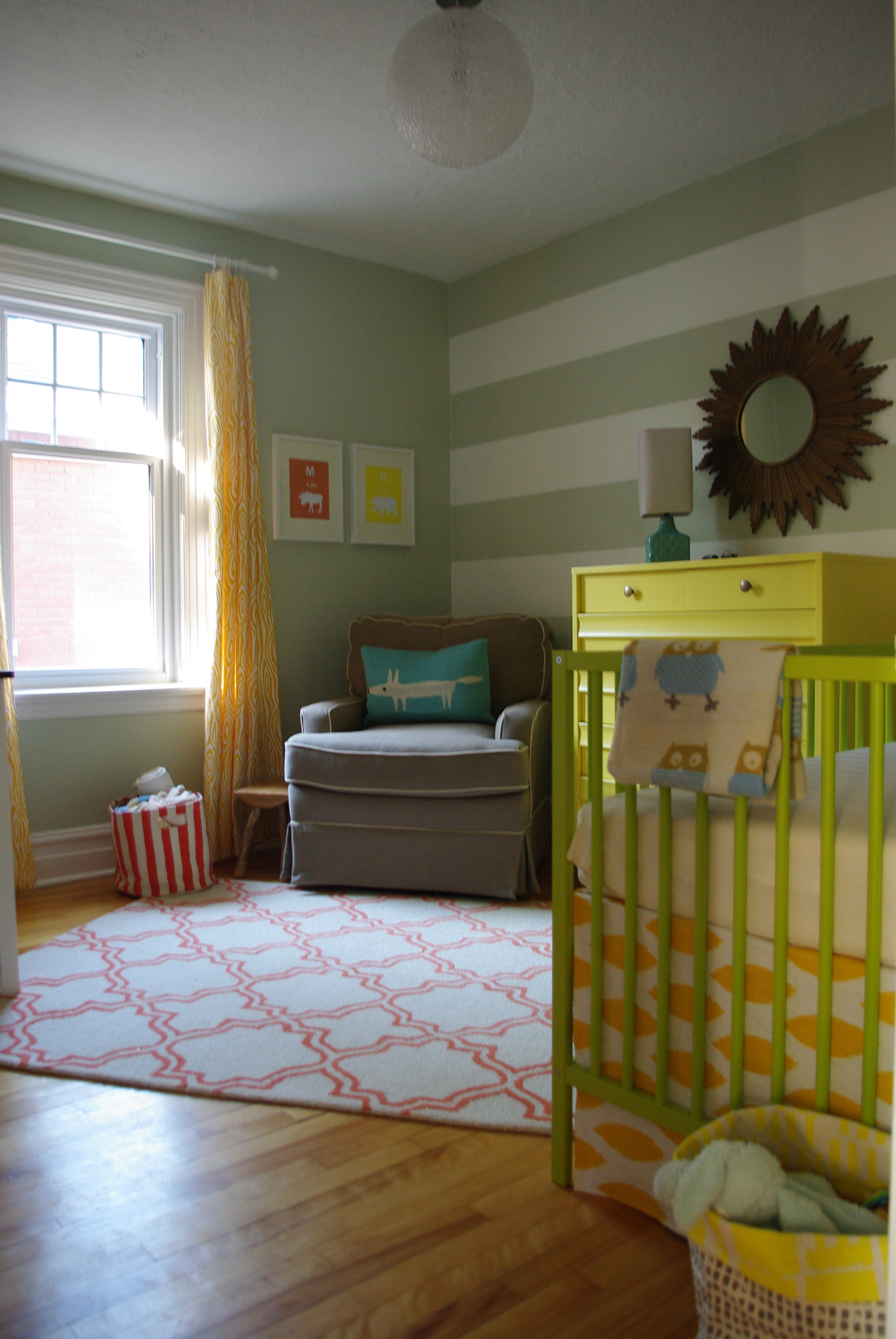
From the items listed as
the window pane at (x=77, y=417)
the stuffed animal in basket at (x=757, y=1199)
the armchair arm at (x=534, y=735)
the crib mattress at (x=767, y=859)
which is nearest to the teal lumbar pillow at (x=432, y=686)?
the armchair arm at (x=534, y=735)

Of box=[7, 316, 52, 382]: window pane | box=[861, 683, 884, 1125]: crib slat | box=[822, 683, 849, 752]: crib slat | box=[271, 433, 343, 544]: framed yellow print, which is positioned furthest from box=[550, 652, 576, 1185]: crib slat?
box=[7, 316, 52, 382]: window pane

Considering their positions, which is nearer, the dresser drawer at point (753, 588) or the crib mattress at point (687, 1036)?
the crib mattress at point (687, 1036)

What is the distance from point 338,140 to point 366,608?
1876mm

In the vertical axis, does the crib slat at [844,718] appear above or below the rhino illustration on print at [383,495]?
below

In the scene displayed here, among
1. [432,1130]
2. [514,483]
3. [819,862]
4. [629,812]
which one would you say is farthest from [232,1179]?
[514,483]

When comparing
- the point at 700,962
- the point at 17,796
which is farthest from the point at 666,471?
the point at 17,796

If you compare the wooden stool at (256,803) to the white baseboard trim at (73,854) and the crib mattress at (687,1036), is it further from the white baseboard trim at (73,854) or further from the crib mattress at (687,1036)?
the crib mattress at (687,1036)

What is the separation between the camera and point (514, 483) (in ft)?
14.2

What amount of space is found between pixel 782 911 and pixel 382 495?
134 inches

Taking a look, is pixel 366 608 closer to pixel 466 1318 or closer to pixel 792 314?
pixel 792 314

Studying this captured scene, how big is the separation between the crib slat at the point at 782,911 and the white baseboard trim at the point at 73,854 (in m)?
2.74

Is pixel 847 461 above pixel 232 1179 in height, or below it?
above

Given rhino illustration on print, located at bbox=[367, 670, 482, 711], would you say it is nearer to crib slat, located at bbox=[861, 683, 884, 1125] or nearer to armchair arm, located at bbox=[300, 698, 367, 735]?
armchair arm, located at bbox=[300, 698, 367, 735]

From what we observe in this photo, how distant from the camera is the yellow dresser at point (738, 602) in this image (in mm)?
2674
